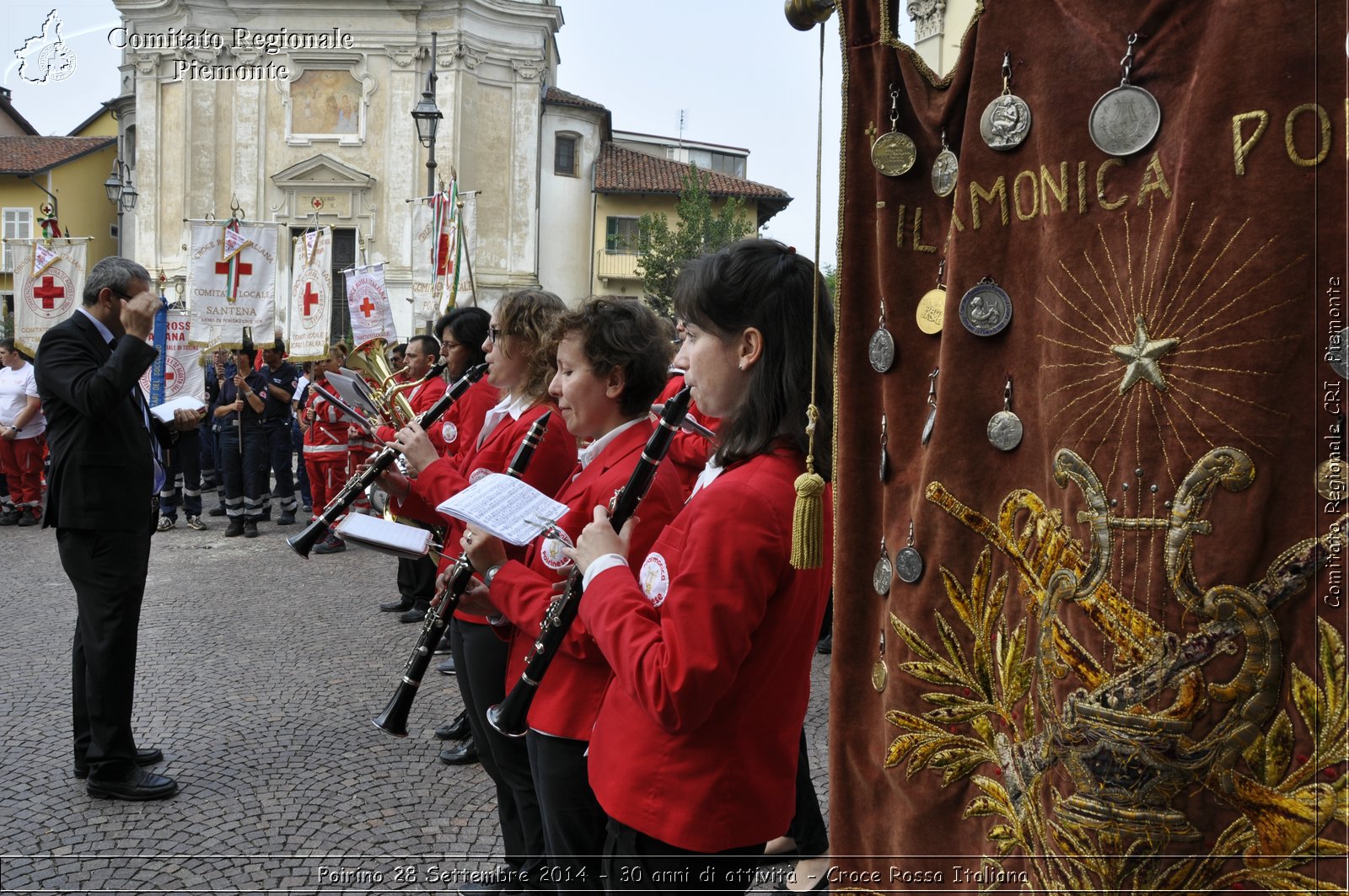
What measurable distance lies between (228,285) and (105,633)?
7816mm

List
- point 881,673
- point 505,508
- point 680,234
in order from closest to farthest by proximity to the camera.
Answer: point 881,673 < point 505,508 < point 680,234

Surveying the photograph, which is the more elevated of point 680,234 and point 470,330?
point 680,234

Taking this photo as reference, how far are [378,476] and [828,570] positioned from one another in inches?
83.8

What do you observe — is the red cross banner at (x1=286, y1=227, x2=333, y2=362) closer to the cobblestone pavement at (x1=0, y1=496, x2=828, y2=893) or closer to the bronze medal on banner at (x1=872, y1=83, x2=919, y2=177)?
the cobblestone pavement at (x1=0, y1=496, x2=828, y2=893)

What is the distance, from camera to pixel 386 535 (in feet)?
10.0

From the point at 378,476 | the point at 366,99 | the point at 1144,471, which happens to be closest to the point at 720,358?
the point at 1144,471

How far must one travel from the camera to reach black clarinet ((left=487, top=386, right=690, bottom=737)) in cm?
229

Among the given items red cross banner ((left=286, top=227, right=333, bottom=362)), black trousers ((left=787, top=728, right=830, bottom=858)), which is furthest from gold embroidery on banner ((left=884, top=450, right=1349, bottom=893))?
red cross banner ((left=286, top=227, right=333, bottom=362))

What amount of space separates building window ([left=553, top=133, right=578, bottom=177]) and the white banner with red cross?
1100 inches

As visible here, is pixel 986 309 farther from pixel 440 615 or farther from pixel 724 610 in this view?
pixel 440 615

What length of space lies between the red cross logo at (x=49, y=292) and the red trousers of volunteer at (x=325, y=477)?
3.03 m

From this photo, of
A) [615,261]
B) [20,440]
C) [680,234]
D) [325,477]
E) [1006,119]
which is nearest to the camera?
[1006,119]

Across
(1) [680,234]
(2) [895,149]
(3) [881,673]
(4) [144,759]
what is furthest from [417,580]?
(1) [680,234]

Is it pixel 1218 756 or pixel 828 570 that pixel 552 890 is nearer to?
pixel 828 570
